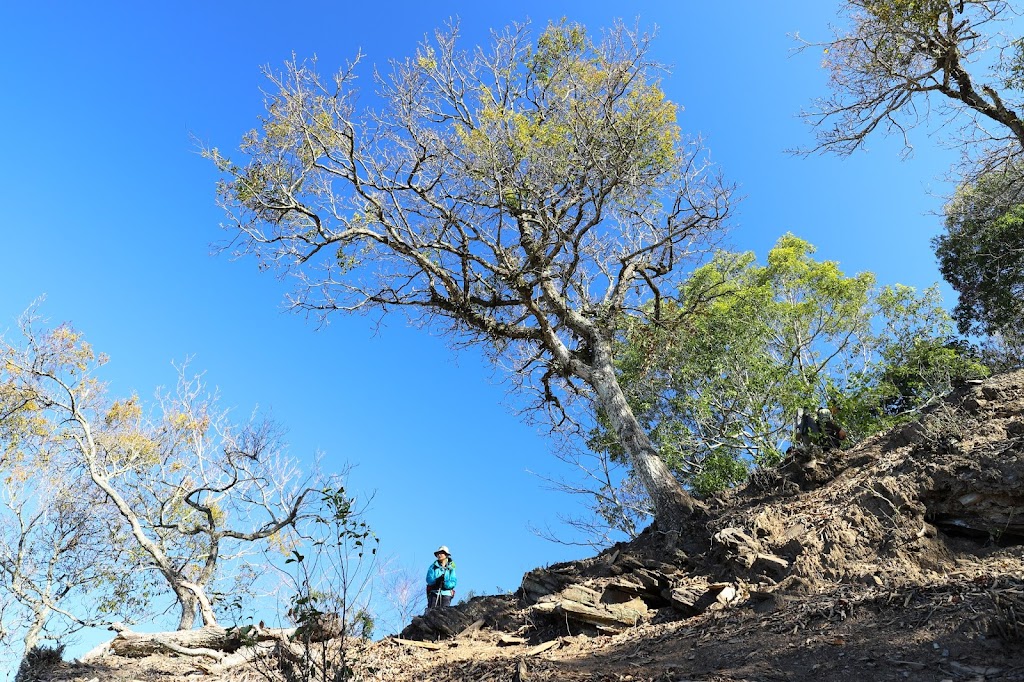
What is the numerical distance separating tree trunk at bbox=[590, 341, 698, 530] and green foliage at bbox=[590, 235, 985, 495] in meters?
2.49

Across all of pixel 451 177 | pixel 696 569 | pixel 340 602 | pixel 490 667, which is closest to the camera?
pixel 340 602

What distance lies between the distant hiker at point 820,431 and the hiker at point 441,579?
17.7 feet

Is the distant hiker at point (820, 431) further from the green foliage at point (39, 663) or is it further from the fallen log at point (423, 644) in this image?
the green foliage at point (39, 663)

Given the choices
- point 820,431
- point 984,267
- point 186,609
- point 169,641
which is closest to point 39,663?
point 169,641

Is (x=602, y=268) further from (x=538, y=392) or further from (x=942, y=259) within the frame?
(x=942, y=259)

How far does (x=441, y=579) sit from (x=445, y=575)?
88 millimetres

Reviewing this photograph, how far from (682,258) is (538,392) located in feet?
13.1

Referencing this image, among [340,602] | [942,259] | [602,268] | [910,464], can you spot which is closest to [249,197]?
[602,268]

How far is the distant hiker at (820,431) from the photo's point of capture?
822cm

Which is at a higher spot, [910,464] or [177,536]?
[177,536]

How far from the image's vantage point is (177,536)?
43.9 feet

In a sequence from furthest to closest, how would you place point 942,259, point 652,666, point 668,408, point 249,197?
point 942,259, point 668,408, point 249,197, point 652,666

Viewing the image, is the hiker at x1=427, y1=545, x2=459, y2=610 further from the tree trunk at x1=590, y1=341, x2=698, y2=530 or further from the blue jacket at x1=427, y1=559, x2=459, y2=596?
the tree trunk at x1=590, y1=341, x2=698, y2=530

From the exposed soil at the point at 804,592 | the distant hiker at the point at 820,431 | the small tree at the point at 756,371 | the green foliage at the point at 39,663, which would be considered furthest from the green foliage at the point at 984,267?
the green foliage at the point at 39,663
